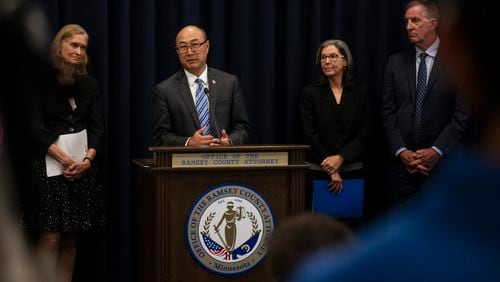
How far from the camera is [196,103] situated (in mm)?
5129

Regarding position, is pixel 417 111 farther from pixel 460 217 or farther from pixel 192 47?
pixel 460 217

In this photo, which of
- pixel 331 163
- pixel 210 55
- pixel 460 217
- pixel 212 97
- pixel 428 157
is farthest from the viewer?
pixel 210 55

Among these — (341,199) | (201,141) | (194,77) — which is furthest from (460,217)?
(341,199)

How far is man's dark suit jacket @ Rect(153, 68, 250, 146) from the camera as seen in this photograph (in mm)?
5074

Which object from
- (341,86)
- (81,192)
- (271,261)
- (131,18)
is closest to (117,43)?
(131,18)

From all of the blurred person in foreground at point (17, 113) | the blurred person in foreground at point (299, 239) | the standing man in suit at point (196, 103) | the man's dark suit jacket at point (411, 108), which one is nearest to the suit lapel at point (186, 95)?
the standing man in suit at point (196, 103)

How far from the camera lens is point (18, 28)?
557mm

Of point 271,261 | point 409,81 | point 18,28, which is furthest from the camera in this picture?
point 409,81

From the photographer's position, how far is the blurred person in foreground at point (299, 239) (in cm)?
81

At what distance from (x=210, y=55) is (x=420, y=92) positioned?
1.62 m

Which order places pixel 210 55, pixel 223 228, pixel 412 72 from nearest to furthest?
pixel 223 228, pixel 412 72, pixel 210 55

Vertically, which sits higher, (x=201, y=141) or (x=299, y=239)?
(x=299, y=239)

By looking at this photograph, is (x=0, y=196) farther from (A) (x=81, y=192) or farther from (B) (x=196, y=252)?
(A) (x=81, y=192)

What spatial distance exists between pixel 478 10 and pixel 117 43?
5.49 metres
